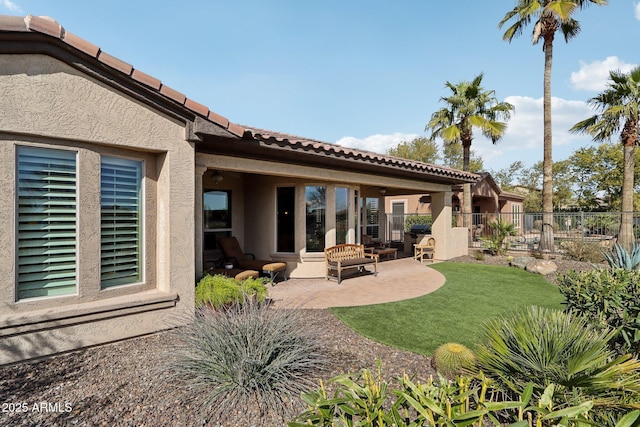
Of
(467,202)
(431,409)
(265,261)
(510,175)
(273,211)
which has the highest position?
(510,175)

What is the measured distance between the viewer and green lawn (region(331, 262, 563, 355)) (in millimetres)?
5641

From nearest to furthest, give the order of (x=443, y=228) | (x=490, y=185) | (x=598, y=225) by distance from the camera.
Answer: (x=443, y=228) → (x=598, y=225) → (x=490, y=185)

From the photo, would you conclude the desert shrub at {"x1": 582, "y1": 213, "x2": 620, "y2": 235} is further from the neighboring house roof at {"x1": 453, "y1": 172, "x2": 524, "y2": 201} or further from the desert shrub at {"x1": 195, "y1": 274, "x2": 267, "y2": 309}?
the desert shrub at {"x1": 195, "y1": 274, "x2": 267, "y2": 309}

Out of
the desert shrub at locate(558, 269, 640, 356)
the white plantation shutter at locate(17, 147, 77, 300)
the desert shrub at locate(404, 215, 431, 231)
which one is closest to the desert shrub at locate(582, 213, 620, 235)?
the desert shrub at locate(404, 215, 431, 231)

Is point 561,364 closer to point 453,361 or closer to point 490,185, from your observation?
point 453,361

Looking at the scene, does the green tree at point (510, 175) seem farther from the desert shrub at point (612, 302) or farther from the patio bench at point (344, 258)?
the desert shrub at point (612, 302)

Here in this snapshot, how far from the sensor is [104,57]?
16.3 ft

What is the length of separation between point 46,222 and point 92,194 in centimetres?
73

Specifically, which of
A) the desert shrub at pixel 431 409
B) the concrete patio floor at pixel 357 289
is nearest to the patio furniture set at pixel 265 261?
the concrete patio floor at pixel 357 289

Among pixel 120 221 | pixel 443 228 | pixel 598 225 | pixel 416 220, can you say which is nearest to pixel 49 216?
pixel 120 221

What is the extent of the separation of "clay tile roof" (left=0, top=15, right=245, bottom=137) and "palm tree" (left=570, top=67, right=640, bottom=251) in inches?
789

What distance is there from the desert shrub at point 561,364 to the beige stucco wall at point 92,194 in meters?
5.17

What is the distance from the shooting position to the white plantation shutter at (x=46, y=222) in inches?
182

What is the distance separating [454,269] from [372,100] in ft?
47.0
